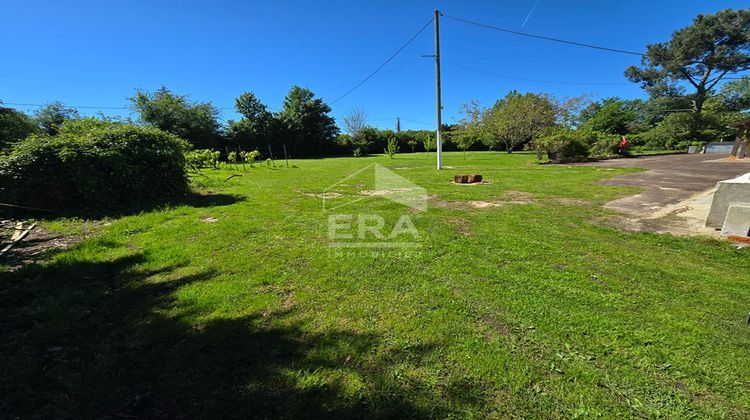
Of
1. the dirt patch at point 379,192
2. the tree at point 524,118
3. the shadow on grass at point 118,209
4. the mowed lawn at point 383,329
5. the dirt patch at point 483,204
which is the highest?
the tree at point 524,118

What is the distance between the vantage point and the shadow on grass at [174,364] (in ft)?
5.40

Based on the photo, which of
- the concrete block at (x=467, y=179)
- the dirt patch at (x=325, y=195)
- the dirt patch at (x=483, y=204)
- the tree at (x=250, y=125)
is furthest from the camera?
the tree at (x=250, y=125)

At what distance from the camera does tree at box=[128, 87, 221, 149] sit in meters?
29.1

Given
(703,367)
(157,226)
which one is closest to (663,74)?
(703,367)

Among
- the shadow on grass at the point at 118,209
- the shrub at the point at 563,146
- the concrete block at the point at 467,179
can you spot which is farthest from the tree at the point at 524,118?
the shadow on grass at the point at 118,209

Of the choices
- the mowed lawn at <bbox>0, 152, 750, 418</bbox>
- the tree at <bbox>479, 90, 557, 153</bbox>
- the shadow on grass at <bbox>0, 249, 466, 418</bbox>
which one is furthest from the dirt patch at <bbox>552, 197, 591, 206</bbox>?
the tree at <bbox>479, 90, 557, 153</bbox>

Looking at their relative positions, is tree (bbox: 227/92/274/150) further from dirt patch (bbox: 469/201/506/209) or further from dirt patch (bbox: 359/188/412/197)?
dirt patch (bbox: 469/201/506/209)

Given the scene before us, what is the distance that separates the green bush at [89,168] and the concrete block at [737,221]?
434 inches

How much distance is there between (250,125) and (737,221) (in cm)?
3644

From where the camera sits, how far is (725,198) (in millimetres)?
A: 4410

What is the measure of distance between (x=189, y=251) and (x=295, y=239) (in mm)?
1444

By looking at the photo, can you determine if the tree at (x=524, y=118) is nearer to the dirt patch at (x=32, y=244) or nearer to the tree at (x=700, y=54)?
the tree at (x=700, y=54)

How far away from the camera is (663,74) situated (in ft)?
101

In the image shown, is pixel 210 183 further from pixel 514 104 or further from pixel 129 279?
pixel 514 104
